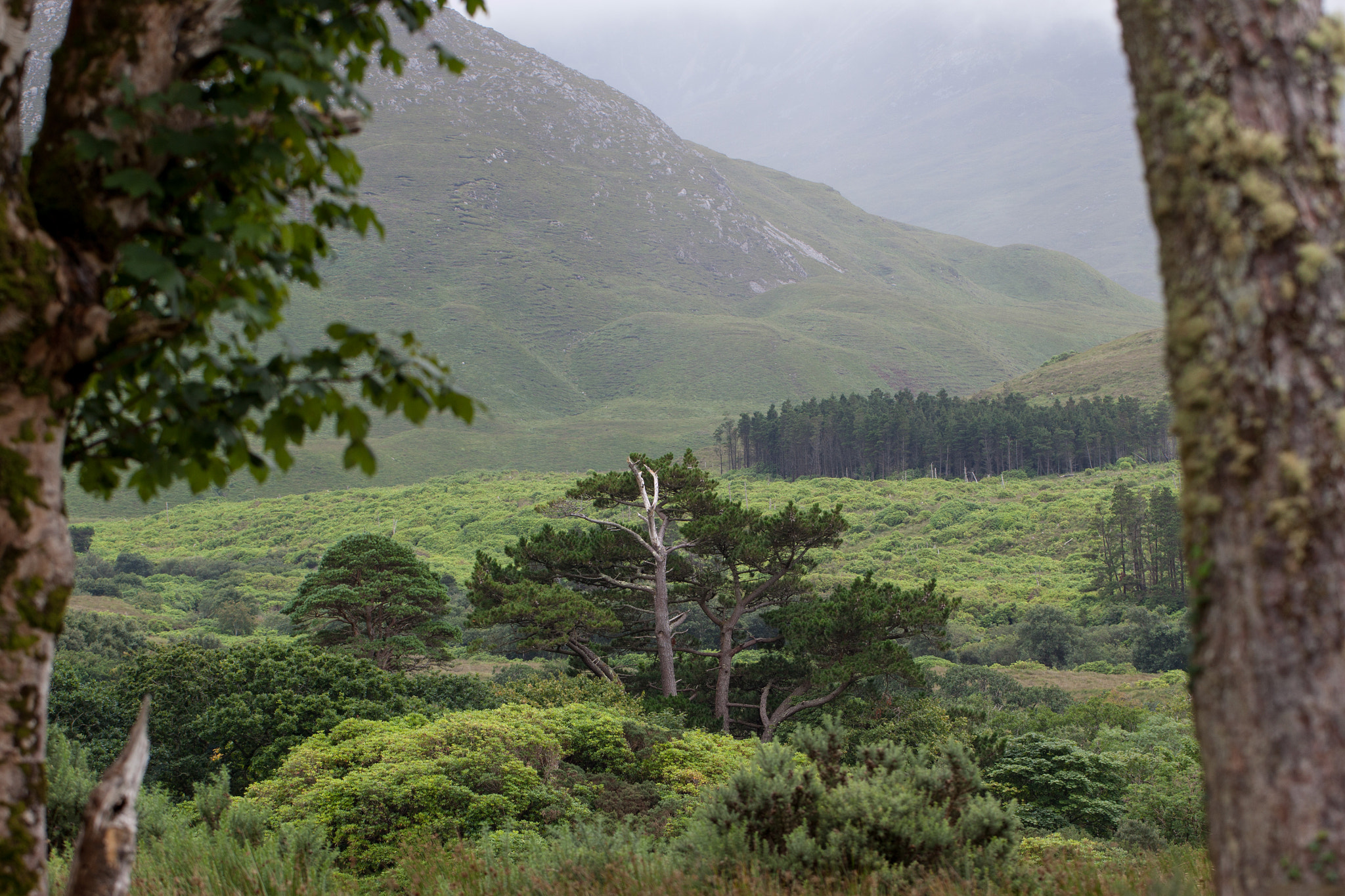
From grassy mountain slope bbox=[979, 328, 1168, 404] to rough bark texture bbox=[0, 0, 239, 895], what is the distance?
4294 inches

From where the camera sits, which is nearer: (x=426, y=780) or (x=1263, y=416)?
(x=1263, y=416)

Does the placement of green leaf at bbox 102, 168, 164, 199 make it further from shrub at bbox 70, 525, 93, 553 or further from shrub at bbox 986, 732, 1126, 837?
shrub at bbox 70, 525, 93, 553

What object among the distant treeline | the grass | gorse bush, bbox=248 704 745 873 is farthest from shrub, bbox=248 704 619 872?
the distant treeline

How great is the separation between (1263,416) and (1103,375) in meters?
126

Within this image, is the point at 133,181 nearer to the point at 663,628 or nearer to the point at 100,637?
the point at 663,628

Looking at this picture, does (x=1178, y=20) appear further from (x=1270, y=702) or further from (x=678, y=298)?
(x=678, y=298)

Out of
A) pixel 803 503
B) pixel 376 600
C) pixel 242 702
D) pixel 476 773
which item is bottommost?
pixel 476 773

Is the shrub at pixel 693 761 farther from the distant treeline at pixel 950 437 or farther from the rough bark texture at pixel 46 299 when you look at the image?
the distant treeline at pixel 950 437

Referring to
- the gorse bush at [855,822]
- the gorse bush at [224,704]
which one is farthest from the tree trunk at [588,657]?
the gorse bush at [855,822]

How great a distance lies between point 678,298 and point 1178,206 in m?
199

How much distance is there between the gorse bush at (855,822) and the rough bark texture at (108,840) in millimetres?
3267

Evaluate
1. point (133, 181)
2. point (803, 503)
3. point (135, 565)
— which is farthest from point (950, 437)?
point (133, 181)

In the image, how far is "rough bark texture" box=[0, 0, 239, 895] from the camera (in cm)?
225

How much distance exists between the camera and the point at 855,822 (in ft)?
17.1
